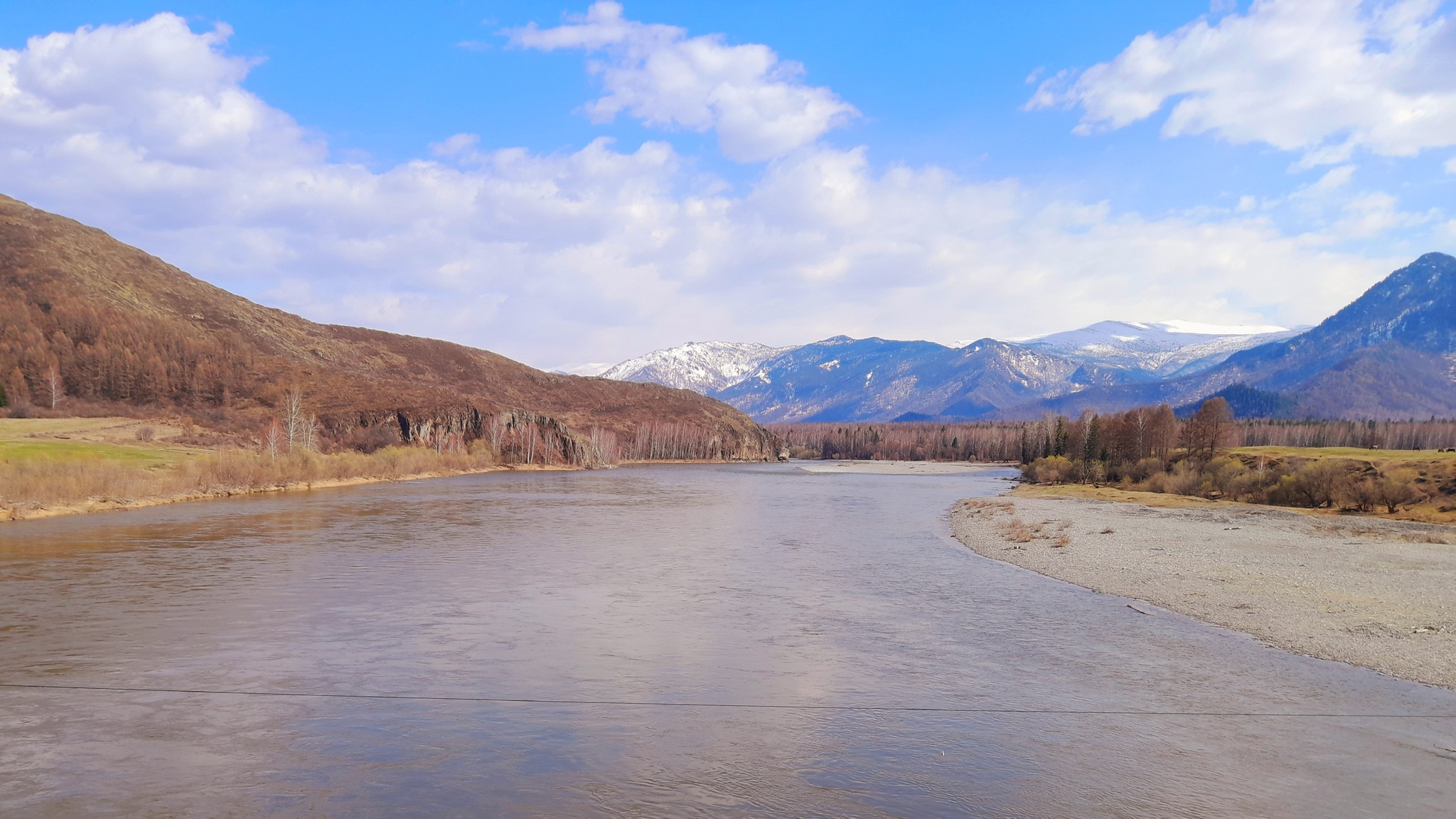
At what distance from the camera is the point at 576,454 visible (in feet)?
506

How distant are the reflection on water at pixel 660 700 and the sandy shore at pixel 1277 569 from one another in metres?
1.81

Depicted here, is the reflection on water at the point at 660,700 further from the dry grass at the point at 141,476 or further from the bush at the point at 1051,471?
the bush at the point at 1051,471

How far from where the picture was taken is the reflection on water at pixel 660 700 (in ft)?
34.4

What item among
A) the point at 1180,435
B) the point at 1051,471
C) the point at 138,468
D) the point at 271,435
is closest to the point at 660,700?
the point at 138,468

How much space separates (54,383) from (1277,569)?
14052cm

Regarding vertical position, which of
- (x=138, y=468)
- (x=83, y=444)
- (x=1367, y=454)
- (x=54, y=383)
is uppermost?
(x=54, y=383)

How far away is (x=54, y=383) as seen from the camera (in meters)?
113

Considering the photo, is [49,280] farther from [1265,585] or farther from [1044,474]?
[1265,585]

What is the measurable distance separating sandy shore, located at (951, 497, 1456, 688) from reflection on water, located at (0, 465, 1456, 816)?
1.81 m

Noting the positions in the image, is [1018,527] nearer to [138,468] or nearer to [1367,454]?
[1367,454]

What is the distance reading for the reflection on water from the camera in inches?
413

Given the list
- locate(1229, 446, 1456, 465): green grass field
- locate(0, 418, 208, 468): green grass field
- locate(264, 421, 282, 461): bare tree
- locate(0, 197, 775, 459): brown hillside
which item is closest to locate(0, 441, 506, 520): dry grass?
locate(0, 418, 208, 468): green grass field

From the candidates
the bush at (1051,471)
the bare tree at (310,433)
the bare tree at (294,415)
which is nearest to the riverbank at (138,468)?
the bare tree at (310,433)

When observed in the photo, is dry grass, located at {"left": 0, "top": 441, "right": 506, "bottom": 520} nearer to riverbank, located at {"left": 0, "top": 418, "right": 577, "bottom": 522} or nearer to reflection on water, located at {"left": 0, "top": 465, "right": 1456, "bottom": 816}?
riverbank, located at {"left": 0, "top": 418, "right": 577, "bottom": 522}
